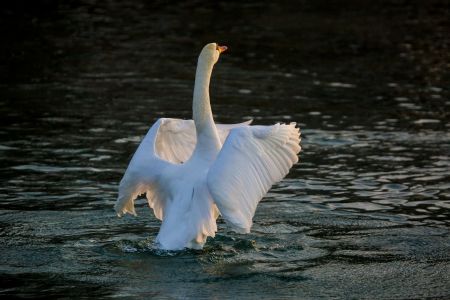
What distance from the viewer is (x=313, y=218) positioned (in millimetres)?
11609

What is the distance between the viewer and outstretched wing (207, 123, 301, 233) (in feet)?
32.1

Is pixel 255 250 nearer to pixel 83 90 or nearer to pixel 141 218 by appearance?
pixel 141 218

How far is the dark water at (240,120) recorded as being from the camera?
9.82 metres

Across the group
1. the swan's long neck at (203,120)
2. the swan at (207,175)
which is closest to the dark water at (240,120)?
the swan at (207,175)

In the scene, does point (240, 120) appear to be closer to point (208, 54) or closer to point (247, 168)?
point (208, 54)

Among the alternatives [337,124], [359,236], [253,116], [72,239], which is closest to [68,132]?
[253,116]

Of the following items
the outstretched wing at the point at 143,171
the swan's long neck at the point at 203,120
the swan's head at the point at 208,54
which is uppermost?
the swan's head at the point at 208,54

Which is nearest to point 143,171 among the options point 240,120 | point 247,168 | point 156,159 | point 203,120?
point 156,159

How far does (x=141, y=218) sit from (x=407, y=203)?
293 centimetres

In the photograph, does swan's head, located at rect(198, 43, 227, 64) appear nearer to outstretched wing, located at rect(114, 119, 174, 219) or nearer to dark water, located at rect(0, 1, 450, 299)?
outstretched wing, located at rect(114, 119, 174, 219)

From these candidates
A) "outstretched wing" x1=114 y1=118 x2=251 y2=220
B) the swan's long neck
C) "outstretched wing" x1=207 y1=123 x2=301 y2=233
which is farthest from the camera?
"outstretched wing" x1=114 y1=118 x2=251 y2=220

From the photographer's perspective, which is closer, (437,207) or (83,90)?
(437,207)

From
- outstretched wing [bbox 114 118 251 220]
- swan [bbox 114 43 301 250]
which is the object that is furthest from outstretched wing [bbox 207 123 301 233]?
outstretched wing [bbox 114 118 251 220]

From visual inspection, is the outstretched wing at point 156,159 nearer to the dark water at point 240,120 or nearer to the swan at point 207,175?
the swan at point 207,175
